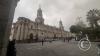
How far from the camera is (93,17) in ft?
9.07

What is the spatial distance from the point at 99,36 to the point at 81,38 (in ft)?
1.54

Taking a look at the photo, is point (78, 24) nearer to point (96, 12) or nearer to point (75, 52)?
point (96, 12)

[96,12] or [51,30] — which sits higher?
[96,12]

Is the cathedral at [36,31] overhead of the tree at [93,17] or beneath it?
beneath

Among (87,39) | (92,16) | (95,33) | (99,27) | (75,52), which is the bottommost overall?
(75,52)

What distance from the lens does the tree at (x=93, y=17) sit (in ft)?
8.58

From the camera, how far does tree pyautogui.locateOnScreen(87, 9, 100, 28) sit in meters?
2.62

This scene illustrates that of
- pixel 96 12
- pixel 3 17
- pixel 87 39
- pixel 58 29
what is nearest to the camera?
pixel 3 17

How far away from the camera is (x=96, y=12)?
258 centimetres

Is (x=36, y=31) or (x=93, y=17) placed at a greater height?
(x=93, y=17)

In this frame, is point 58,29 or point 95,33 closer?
point 95,33

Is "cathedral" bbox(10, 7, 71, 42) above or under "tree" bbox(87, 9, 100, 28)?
under

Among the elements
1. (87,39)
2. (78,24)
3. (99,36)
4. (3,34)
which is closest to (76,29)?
(78,24)

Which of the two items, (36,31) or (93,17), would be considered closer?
(93,17)
